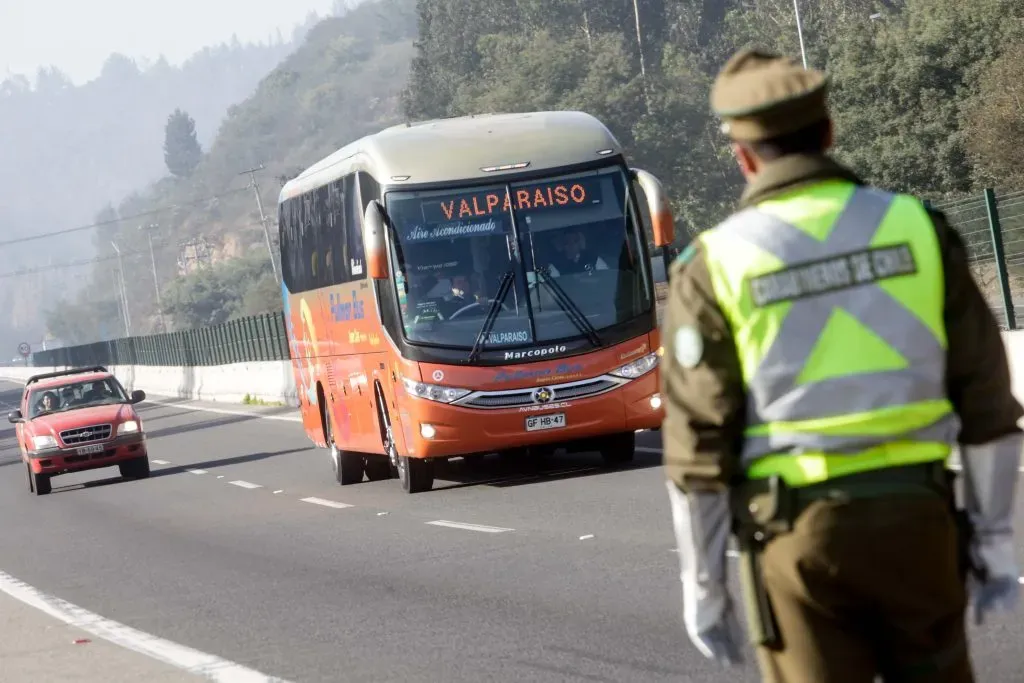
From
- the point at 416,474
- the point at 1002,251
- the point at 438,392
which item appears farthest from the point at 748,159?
the point at 1002,251

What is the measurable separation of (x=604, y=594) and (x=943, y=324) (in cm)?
666

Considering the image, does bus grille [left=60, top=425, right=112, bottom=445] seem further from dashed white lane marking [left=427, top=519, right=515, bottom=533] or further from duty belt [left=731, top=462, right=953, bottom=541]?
duty belt [left=731, top=462, right=953, bottom=541]

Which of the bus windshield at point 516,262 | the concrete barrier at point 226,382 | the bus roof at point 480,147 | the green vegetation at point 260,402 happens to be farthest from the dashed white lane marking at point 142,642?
the green vegetation at point 260,402

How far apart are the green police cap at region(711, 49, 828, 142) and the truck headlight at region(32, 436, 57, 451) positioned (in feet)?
75.6

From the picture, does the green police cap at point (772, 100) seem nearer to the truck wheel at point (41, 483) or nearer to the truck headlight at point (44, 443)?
the truck headlight at point (44, 443)

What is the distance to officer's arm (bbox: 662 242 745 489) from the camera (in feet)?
12.2

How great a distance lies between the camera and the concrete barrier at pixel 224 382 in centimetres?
4184

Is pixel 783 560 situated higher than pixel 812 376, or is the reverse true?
pixel 812 376

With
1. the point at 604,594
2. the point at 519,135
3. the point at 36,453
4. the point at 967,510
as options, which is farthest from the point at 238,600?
the point at 36,453

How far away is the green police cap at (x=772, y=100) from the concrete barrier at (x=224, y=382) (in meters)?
34.2

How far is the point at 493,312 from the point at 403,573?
5.03m

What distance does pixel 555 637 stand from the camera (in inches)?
360

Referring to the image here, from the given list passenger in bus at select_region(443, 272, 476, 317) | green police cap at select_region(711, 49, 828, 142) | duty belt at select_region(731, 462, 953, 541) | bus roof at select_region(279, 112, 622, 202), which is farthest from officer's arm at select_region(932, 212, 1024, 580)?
bus roof at select_region(279, 112, 622, 202)

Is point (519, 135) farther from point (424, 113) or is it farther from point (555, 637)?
point (424, 113)
